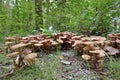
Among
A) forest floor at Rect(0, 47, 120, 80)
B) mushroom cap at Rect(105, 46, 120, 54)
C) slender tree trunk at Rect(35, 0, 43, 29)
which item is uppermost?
slender tree trunk at Rect(35, 0, 43, 29)

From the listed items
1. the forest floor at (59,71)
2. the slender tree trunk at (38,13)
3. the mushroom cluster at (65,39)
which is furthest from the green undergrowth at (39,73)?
the slender tree trunk at (38,13)

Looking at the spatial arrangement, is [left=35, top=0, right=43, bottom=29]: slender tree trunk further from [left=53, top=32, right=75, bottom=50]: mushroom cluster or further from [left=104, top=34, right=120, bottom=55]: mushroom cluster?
[left=104, top=34, right=120, bottom=55]: mushroom cluster

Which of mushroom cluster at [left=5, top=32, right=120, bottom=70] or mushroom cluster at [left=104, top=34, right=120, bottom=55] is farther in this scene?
mushroom cluster at [left=104, top=34, right=120, bottom=55]

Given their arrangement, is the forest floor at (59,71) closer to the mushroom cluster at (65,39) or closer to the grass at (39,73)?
the grass at (39,73)

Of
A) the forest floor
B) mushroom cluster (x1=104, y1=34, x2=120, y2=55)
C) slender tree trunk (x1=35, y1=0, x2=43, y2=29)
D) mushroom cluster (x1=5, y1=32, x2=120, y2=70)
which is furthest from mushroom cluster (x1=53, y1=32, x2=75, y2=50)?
slender tree trunk (x1=35, y1=0, x2=43, y2=29)

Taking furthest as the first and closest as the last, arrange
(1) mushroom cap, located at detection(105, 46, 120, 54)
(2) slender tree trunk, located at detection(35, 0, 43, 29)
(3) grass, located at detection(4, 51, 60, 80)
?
1. (2) slender tree trunk, located at detection(35, 0, 43, 29)
2. (1) mushroom cap, located at detection(105, 46, 120, 54)
3. (3) grass, located at detection(4, 51, 60, 80)

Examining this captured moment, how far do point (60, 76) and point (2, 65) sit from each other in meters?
0.63

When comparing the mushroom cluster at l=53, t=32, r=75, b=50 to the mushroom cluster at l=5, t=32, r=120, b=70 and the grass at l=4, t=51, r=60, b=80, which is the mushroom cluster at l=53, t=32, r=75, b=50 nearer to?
the mushroom cluster at l=5, t=32, r=120, b=70

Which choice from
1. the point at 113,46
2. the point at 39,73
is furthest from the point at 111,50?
the point at 39,73

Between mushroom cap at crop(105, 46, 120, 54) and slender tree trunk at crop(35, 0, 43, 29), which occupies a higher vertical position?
slender tree trunk at crop(35, 0, 43, 29)

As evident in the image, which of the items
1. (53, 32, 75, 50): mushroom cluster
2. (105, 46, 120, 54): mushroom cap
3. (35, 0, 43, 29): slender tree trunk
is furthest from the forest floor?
(35, 0, 43, 29): slender tree trunk

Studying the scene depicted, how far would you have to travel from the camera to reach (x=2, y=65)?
1.66 meters

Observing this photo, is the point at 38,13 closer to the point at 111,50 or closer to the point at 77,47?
the point at 77,47

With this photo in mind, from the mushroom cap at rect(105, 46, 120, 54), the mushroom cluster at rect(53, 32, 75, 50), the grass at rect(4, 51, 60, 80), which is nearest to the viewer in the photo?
the grass at rect(4, 51, 60, 80)
